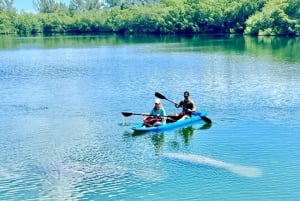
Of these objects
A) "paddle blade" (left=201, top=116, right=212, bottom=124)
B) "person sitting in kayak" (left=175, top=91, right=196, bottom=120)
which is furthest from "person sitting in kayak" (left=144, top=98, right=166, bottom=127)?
"paddle blade" (left=201, top=116, right=212, bottom=124)

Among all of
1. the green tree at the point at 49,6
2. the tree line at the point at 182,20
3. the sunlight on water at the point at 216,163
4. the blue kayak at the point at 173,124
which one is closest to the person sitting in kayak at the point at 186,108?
the blue kayak at the point at 173,124

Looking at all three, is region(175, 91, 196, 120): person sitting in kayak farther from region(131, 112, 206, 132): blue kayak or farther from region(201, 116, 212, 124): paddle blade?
region(201, 116, 212, 124): paddle blade

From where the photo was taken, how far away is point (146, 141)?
19.2 metres

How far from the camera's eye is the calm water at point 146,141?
47.1 feet

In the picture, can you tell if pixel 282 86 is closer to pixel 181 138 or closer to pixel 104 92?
pixel 104 92

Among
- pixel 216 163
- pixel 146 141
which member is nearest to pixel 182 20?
pixel 146 141

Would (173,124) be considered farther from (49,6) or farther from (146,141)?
(49,6)

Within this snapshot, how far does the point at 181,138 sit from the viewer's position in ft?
64.4

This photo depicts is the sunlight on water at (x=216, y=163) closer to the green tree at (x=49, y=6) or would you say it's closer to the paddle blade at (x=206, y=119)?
the paddle blade at (x=206, y=119)

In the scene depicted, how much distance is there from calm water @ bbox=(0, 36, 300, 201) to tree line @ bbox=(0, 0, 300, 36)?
50.8m

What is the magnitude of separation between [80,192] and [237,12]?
3430 inches

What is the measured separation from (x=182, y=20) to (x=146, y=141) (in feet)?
303

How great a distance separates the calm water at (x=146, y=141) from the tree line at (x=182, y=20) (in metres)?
50.8

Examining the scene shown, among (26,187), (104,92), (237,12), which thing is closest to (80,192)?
(26,187)
